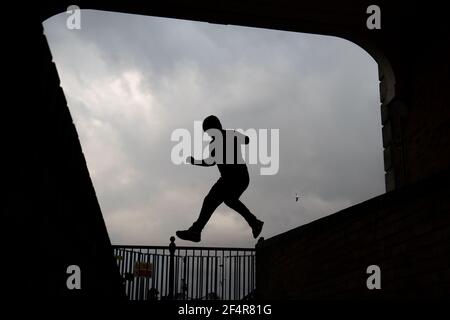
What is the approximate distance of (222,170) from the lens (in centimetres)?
500

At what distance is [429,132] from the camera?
269 inches

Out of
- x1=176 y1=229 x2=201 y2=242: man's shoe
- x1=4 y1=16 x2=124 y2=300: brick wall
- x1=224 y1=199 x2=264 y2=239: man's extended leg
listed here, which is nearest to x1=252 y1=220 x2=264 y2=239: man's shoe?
x1=224 y1=199 x2=264 y2=239: man's extended leg

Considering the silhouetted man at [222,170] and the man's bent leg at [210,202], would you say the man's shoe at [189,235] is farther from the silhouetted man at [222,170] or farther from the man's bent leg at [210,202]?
the man's bent leg at [210,202]

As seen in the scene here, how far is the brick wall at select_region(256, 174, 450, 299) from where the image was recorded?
11.4 feet

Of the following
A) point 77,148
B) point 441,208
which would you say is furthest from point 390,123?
point 77,148

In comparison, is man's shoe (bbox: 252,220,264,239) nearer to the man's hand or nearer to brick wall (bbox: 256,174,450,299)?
brick wall (bbox: 256,174,450,299)

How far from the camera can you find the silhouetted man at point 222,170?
4.95 m

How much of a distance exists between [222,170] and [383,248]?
5.95ft

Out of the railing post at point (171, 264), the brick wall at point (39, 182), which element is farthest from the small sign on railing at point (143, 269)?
the brick wall at point (39, 182)

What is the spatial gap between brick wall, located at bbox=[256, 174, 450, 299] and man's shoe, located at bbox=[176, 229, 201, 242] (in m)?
1.54

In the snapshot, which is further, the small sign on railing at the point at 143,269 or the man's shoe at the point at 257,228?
the small sign on railing at the point at 143,269

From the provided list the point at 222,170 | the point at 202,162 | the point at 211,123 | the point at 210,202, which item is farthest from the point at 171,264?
the point at 211,123

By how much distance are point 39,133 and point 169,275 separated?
6.64 m
